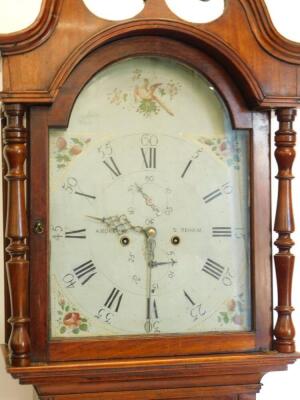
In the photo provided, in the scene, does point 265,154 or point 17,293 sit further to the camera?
point 265,154

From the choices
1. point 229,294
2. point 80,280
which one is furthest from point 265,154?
point 80,280

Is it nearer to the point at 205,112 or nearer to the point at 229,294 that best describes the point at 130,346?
the point at 229,294

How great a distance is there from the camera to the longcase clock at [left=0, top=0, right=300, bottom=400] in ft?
4.45

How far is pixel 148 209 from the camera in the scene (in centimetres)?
142

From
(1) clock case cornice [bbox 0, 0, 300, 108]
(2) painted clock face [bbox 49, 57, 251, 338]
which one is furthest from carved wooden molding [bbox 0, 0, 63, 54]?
(2) painted clock face [bbox 49, 57, 251, 338]

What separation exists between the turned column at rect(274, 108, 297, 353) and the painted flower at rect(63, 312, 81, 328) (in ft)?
1.06

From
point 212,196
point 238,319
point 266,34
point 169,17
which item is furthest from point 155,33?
point 238,319

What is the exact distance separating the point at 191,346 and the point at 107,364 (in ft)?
0.47

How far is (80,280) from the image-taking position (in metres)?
1.39

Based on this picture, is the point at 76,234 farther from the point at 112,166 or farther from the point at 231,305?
the point at 231,305

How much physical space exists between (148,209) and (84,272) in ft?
0.48

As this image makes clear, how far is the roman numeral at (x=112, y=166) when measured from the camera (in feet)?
4.62

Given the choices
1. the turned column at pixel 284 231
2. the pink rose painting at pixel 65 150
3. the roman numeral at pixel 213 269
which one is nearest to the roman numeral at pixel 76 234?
the pink rose painting at pixel 65 150

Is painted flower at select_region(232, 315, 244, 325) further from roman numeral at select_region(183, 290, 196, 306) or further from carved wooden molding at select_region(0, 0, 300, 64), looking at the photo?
carved wooden molding at select_region(0, 0, 300, 64)
